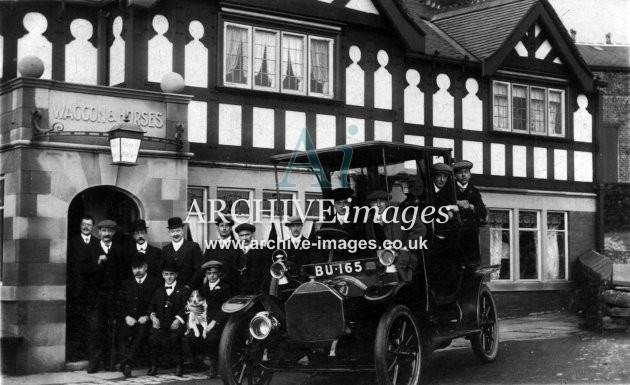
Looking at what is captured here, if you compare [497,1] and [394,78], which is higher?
[497,1]

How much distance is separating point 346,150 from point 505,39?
981 cm

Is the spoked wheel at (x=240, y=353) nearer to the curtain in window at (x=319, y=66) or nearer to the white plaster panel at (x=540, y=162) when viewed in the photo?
the curtain in window at (x=319, y=66)

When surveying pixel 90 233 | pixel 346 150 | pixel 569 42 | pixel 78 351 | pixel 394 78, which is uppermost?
pixel 569 42

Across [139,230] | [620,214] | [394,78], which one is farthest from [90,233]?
[620,214]

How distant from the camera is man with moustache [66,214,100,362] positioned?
37.4ft

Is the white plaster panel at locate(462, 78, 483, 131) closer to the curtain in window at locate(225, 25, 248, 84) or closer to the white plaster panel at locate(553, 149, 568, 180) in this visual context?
the white plaster panel at locate(553, 149, 568, 180)

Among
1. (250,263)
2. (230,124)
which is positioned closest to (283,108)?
(230,124)

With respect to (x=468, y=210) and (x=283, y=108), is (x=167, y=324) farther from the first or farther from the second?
(x=283, y=108)

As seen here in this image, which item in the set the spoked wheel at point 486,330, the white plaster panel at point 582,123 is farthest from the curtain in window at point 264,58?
the white plaster panel at point 582,123

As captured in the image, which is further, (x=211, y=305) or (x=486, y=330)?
(x=486, y=330)

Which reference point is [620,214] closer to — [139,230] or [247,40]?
[247,40]

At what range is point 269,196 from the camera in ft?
49.6

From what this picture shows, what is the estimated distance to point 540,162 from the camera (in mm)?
19359

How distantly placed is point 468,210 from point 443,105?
7.63 metres
